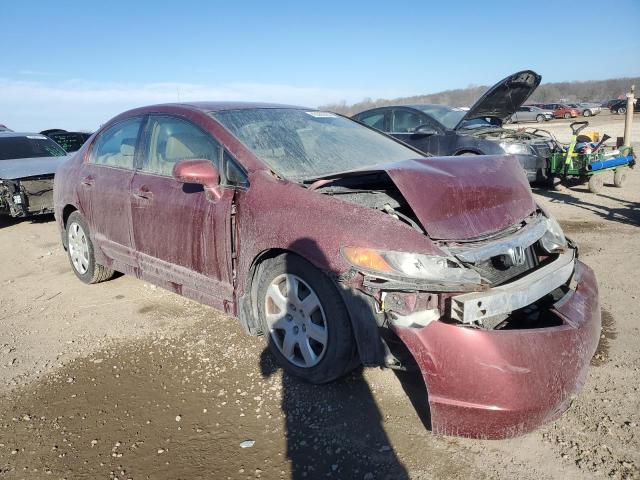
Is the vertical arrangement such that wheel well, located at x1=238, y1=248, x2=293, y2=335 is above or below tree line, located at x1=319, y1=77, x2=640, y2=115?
below

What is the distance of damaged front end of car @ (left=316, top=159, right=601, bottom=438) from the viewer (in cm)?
218

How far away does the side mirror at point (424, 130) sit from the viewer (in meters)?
8.84

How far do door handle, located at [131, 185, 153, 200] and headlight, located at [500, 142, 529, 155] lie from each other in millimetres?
6615

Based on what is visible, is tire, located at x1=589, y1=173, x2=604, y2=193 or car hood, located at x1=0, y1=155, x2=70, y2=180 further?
tire, located at x1=589, y1=173, x2=604, y2=193

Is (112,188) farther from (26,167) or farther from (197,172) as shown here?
(26,167)

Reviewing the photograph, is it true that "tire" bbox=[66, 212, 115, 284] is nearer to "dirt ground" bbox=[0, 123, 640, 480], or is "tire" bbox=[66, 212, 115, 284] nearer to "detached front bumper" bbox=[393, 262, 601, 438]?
"dirt ground" bbox=[0, 123, 640, 480]

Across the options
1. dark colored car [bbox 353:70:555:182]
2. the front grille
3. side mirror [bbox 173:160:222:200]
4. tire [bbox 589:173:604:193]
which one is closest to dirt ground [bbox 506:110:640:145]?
dark colored car [bbox 353:70:555:182]

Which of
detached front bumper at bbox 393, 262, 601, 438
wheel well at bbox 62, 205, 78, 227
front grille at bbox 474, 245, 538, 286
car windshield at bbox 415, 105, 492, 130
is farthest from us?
car windshield at bbox 415, 105, 492, 130

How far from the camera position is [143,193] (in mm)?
3773

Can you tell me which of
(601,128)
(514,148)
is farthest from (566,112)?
(514,148)

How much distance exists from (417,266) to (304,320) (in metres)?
0.81

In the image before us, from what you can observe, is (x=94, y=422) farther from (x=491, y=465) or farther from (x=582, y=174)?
(x=582, y=174)

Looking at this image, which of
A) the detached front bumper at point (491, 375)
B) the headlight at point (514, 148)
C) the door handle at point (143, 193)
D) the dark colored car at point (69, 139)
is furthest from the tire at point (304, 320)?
the dark colored car at point (69, 139)

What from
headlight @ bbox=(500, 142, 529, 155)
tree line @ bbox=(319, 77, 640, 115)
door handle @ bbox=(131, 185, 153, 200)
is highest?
tree line @ bbox=(319, 77, 640, 115)
